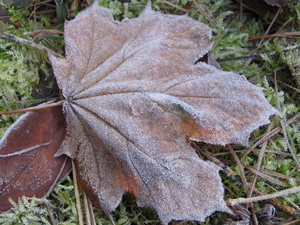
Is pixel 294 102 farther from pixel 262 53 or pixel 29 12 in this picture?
pixel 29 12

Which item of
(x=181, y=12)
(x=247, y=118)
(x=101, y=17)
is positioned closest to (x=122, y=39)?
(x=101, y=17)

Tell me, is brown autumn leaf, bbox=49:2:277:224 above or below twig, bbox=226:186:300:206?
above

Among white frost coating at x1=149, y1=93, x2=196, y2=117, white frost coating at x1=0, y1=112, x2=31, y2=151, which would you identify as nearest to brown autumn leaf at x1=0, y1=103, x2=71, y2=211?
white frost coating at x1=0, y1=112, x2=31, y2=151

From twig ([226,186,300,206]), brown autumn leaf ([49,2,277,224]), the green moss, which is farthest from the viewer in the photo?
the green moss

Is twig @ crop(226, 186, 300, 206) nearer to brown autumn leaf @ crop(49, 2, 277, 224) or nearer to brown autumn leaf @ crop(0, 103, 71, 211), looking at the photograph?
brown autumn leaf @ crop(49, 2, 277, 224)

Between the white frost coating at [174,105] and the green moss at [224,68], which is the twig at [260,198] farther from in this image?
the white frost coating at [174,105]

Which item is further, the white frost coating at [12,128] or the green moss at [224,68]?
the green moss at [224,68]

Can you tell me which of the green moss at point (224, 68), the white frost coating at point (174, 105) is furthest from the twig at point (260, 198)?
the white frost coating at point (174, 105)
